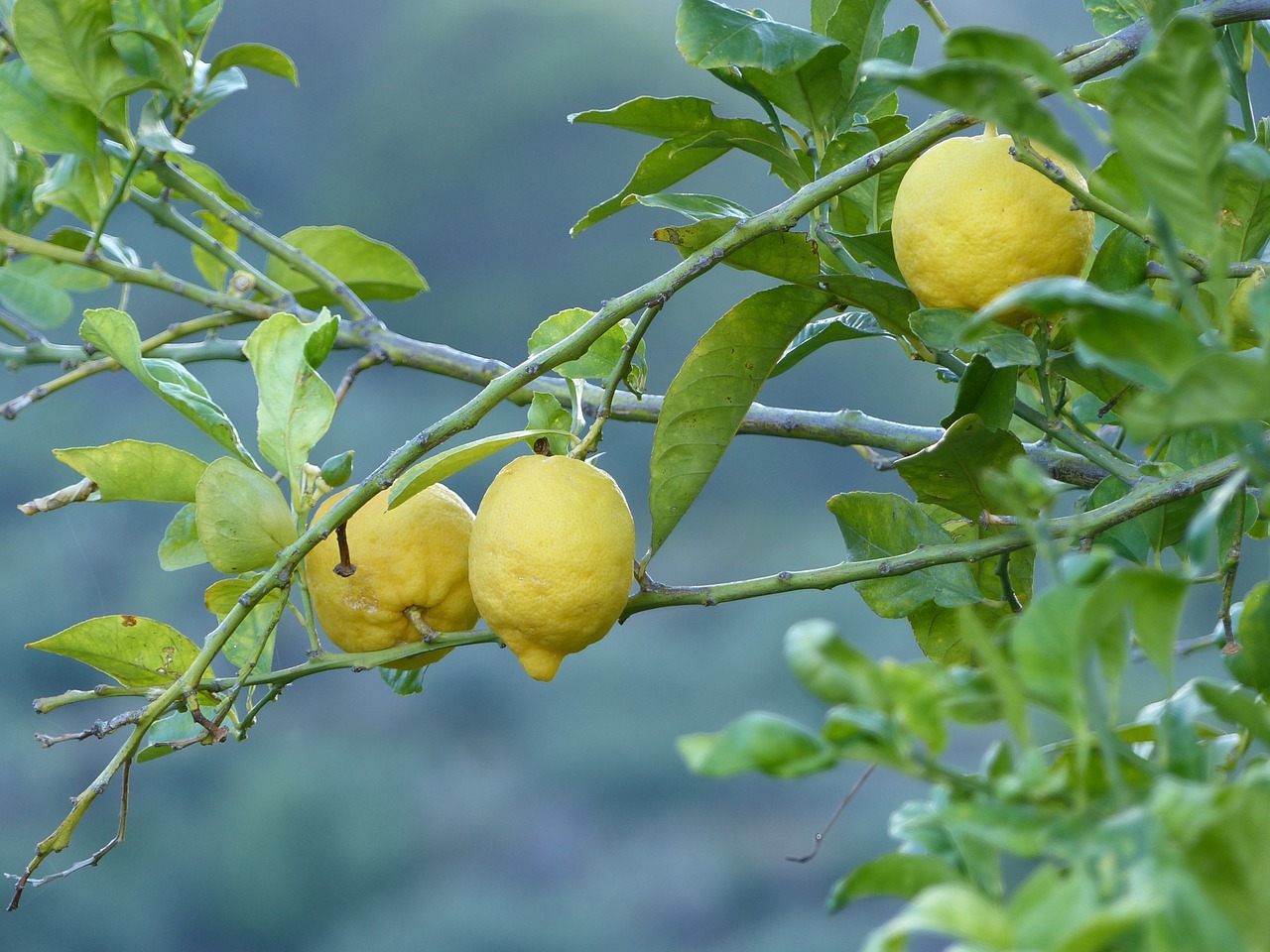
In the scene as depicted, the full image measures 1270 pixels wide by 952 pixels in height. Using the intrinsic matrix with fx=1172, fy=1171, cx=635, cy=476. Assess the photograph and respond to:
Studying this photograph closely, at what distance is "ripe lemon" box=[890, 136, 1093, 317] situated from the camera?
34 cm

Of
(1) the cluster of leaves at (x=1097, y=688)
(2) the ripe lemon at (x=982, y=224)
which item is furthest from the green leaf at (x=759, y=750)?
(2) the ripe lemon at (x=982, y=224)

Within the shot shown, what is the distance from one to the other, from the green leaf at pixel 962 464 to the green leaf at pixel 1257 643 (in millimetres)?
102

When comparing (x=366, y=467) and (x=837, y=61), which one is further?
(x=366, y=467)

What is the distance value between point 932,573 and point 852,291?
0.10 m

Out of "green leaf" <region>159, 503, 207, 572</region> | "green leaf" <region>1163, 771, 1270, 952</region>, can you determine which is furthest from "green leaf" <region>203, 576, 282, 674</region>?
"green leaf" <region>1163, 771, 1270, 952</region>

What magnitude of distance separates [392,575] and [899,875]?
238 millimetres

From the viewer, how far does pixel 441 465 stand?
13.5 inches

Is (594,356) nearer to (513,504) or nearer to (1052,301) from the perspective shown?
(513,504)

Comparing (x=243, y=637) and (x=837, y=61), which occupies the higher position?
(x=837, y=61)

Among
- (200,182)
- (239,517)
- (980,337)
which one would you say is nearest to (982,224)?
(980,337)

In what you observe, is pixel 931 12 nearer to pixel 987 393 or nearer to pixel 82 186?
pixel 987 393

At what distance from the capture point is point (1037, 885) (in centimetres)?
15

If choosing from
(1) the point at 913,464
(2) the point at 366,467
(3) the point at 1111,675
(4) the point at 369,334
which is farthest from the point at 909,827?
(2) the point at 366,467

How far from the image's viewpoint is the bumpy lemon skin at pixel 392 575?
0.39 m
